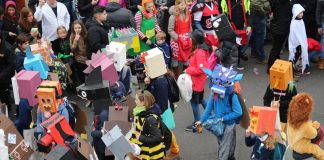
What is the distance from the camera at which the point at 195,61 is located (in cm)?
816

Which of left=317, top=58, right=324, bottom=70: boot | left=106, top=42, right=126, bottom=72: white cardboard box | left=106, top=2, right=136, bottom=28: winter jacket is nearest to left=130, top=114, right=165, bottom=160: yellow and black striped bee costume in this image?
left=106, top=42, right=126, bottom=72: white cardboard box

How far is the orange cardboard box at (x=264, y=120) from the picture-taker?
233 inches

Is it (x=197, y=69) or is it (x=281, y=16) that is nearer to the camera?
(x=197, y=69)

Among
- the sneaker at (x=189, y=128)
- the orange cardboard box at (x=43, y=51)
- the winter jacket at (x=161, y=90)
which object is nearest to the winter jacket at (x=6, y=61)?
the orange cardboard box at (x=43, y=51)

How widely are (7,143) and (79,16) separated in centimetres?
518

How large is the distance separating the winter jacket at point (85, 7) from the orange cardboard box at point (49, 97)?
4441 mm

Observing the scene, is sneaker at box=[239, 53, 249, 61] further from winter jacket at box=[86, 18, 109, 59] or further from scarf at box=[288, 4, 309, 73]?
winter jacket at box=[86, 18, 109, 59]

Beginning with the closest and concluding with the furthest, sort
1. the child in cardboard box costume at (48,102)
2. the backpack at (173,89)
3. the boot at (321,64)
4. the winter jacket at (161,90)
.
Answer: the child in cardboard box costume at (48,102) < the winter jacket at (161,90) < the backpack at (173,89) < the boot at (321,64)

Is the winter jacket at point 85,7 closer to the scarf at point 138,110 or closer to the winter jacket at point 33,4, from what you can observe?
the winter jacket at point 33,4

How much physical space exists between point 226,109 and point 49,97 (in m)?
2.12

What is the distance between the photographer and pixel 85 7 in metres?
10.8

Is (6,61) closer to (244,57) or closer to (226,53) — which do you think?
(226,53)

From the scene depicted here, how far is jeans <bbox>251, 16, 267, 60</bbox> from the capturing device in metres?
10.5

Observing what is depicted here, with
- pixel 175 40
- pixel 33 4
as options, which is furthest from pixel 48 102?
pixel 33 4
